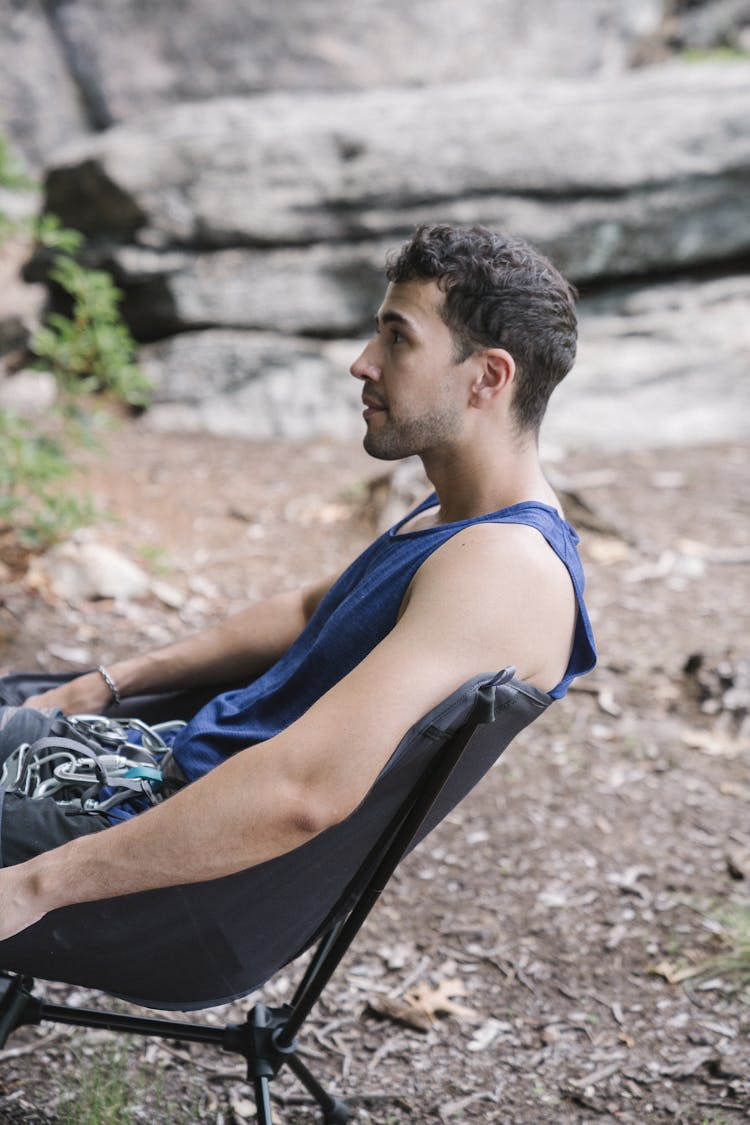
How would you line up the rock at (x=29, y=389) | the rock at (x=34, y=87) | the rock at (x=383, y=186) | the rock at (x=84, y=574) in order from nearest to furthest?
1. the rock at (x=84, y=574)
2. the rock at (x=29, y=389)
3. the rock at (x=383, y=186)
4. the rock at (x=34, y=87)

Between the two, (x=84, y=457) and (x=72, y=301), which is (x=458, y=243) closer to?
(x=84, y=457)

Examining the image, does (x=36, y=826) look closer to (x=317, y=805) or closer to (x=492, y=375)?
(x=317, y=805)

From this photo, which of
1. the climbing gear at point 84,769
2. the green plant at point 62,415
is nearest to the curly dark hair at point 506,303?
the climbing gear at point 84,769

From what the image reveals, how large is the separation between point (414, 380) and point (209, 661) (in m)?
0.83

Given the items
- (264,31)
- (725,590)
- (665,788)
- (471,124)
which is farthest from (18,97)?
(665,788)

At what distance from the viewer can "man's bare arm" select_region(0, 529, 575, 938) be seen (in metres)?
1.49

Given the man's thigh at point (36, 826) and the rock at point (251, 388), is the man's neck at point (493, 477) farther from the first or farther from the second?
the rock at point (251, 388)

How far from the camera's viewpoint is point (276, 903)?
5.44 ft

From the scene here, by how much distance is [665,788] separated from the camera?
3559mm

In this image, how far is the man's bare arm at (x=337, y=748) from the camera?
4.88 ft

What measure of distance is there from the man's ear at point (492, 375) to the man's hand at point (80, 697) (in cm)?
106

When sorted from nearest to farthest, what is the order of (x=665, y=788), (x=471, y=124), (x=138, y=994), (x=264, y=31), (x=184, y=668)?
(x=138, y=994) → (x=184, y=668) → (x=665, y=788) → (x=471, y=124) → (x=264, y=31)

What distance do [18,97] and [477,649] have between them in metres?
8.40

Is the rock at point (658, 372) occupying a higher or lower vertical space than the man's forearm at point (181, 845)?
lower
